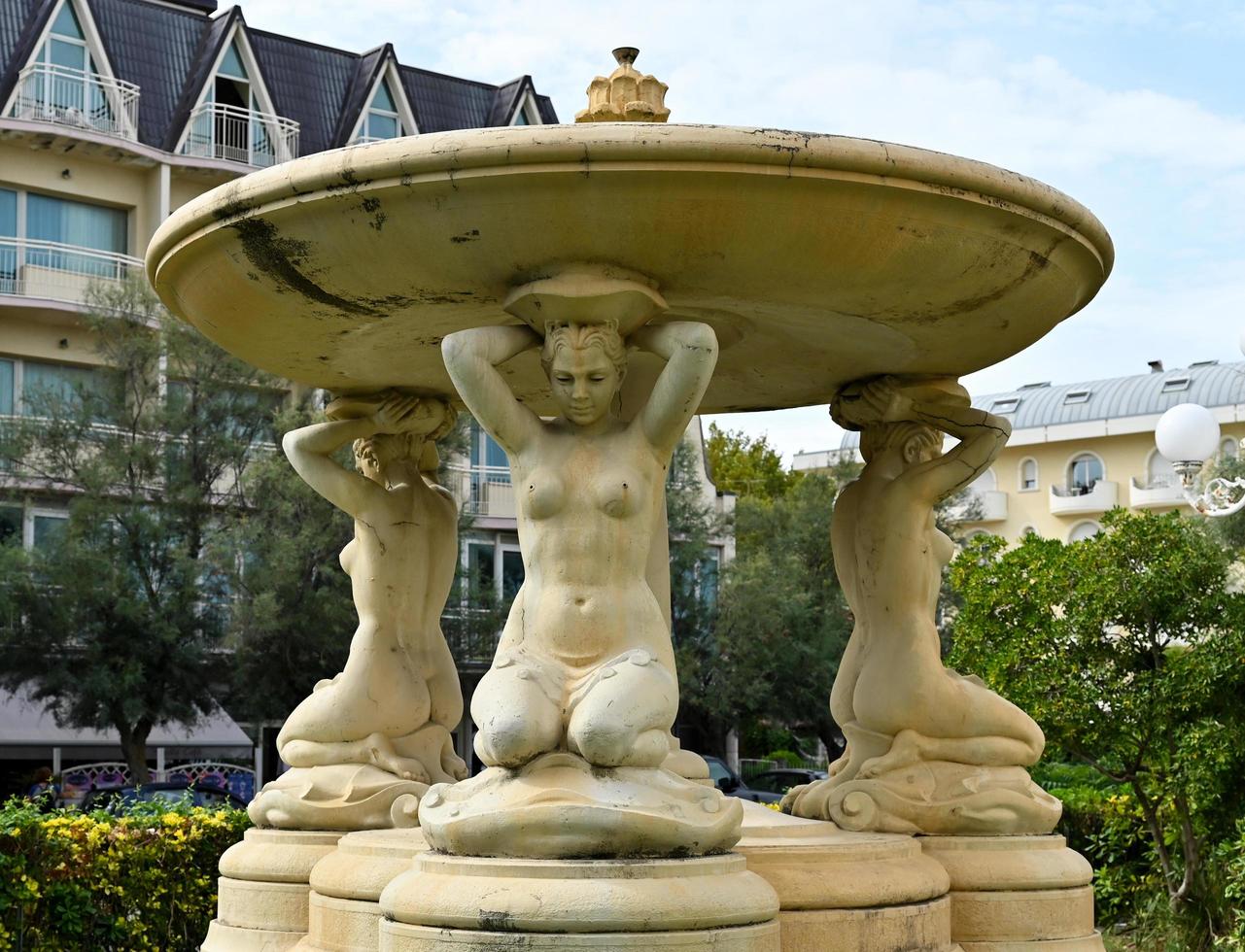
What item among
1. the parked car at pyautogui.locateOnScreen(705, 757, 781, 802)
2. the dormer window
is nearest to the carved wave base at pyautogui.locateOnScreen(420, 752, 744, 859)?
the parked car at pyautogui.locateOnScreen(705, 757, 781, 802)

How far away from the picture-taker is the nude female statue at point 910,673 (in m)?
6.29

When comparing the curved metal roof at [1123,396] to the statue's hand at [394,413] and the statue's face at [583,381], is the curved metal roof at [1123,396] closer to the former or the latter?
the statue's hand at [394,413]

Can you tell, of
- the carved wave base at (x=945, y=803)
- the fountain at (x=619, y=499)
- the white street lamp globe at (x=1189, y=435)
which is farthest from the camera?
the white street lamp globe at (x=1189, y=435)

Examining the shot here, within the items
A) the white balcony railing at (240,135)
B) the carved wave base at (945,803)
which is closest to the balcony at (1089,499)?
the white balcony railing at (240,135)

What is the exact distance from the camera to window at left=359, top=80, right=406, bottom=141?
34.0 m

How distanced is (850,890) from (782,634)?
2807 cm

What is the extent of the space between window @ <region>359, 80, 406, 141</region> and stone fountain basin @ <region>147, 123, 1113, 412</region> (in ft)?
93.0

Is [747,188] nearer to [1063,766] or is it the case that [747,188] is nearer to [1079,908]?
[1079,908]

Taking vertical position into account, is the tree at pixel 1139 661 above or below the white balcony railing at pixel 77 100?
below

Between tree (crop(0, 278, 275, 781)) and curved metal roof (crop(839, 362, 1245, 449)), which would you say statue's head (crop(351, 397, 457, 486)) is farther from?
curved metal roof (crop(839, 362, 1245, 449))

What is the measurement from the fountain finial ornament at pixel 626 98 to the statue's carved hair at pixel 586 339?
1.35 m

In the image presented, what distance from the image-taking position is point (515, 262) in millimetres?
5414

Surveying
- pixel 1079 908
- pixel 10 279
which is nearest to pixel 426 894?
pixel 1079 908

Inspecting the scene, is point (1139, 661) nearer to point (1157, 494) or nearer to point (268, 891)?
point (268, 891)
